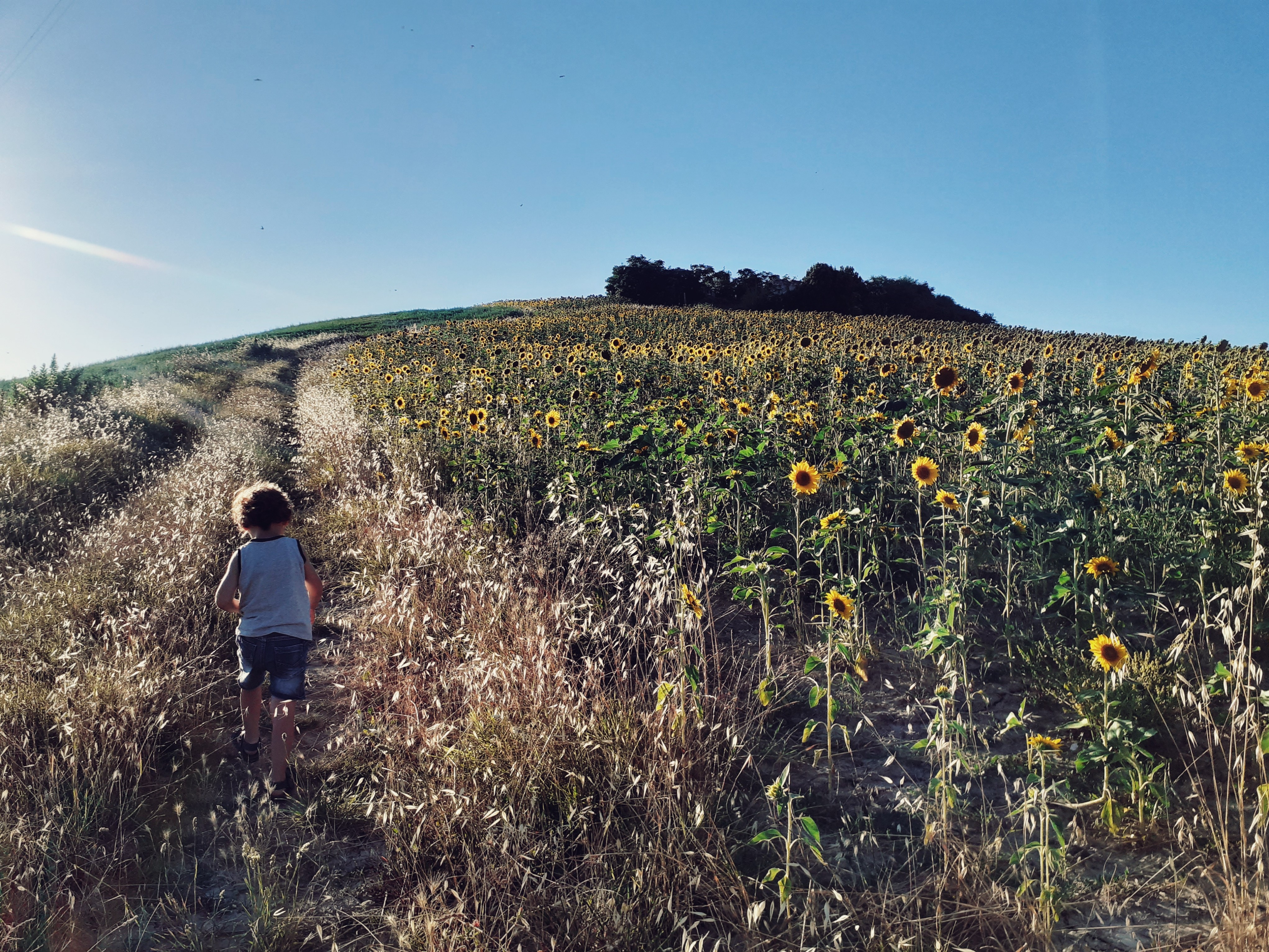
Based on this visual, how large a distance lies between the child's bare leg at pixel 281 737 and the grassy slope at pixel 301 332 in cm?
1166

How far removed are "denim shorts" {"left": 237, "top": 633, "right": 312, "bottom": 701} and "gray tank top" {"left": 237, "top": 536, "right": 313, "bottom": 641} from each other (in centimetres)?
3

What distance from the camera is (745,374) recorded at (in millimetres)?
7406

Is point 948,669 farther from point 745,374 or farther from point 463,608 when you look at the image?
point 745,374

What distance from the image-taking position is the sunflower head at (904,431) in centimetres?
325

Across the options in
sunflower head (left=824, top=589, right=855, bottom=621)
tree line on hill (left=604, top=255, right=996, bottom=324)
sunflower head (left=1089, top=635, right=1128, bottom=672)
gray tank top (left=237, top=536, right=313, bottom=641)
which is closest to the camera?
sunflower head (left=1089, top=635, right=1128, bottom=672)

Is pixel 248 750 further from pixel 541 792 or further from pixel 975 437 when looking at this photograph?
pixel 975 437

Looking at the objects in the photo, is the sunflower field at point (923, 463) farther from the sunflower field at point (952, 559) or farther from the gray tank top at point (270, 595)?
the gray tank top at point (270, 595)

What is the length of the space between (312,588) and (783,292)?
3653cm

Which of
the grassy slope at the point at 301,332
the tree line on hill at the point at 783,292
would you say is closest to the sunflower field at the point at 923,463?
the grassy slope at the point at 301,332

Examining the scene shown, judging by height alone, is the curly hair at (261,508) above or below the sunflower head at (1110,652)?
above

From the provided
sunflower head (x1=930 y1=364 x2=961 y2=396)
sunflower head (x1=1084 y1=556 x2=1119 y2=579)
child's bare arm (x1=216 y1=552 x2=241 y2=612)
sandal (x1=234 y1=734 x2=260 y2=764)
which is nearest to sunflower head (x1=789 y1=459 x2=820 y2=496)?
sunflower head (x1=930 y1=364 x2=961 y2=396)

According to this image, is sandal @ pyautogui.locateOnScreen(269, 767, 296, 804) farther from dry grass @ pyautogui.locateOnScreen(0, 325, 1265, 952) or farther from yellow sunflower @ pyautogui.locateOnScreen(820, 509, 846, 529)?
yellow sunflower @ pyautogui.locateOnScreen(820, 509, 846, 529)

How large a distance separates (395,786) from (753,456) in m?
2.34

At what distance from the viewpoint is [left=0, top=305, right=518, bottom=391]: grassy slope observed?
17.0 m
